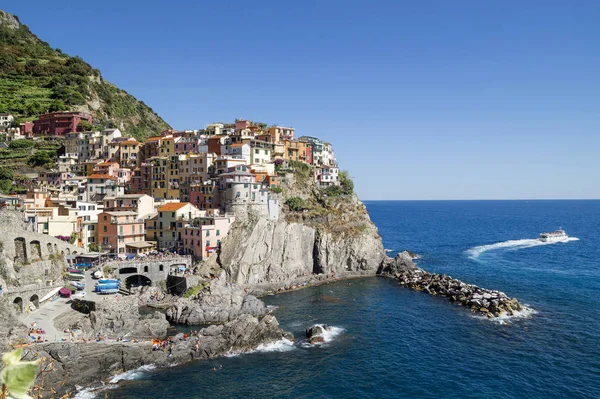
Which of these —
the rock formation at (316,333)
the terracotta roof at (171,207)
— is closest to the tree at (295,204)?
the terracotta roof at (171,207)

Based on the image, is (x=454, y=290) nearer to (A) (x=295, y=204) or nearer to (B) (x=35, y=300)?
(A) (x=295, y=204)

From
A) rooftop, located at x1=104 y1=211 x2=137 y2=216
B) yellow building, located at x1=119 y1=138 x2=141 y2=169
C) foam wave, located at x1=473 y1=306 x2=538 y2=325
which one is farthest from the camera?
yellow building, located at x1=119 y1=138 x2=141 y2=169

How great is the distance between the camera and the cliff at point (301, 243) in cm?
7344

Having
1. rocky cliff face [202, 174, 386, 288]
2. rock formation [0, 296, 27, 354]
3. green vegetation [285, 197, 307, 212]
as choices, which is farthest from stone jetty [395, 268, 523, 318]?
rock formation [0, 296, 27, 354]

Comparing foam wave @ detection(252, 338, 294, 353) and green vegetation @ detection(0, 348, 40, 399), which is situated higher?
green vegetation @ detection(0, 348, 40, 399)

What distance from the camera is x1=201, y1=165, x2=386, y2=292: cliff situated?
73438mm

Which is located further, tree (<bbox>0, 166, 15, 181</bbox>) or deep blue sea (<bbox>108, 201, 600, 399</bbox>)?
tree (<bbox>0, 166, 15, 181</bbox>)

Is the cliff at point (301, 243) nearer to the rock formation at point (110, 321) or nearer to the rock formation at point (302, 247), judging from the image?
the rock formation at point (302, 247)

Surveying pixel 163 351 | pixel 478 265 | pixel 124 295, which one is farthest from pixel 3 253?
pixel 478 265

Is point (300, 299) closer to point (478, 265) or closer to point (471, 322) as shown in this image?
point (471, 322)

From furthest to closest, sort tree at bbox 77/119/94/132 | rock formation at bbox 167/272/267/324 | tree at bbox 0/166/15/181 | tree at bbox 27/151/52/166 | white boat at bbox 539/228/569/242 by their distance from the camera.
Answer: white boat at bbox 539/228/569/242 → tree at bbox 77/119/94/132 → tree at bbox 27/151/52/166 → tree at bbox 0/166/15/181 → rock formation at bbox 167/272/267/324

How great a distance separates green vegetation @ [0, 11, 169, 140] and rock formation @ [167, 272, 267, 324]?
79640mm

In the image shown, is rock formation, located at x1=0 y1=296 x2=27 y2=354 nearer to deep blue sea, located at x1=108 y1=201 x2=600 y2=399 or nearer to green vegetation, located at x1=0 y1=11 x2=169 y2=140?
deep blue sea, located at x1=108 y1=201 x2=600 y2=399

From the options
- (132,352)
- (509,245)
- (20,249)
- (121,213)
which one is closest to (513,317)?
(132,352)
